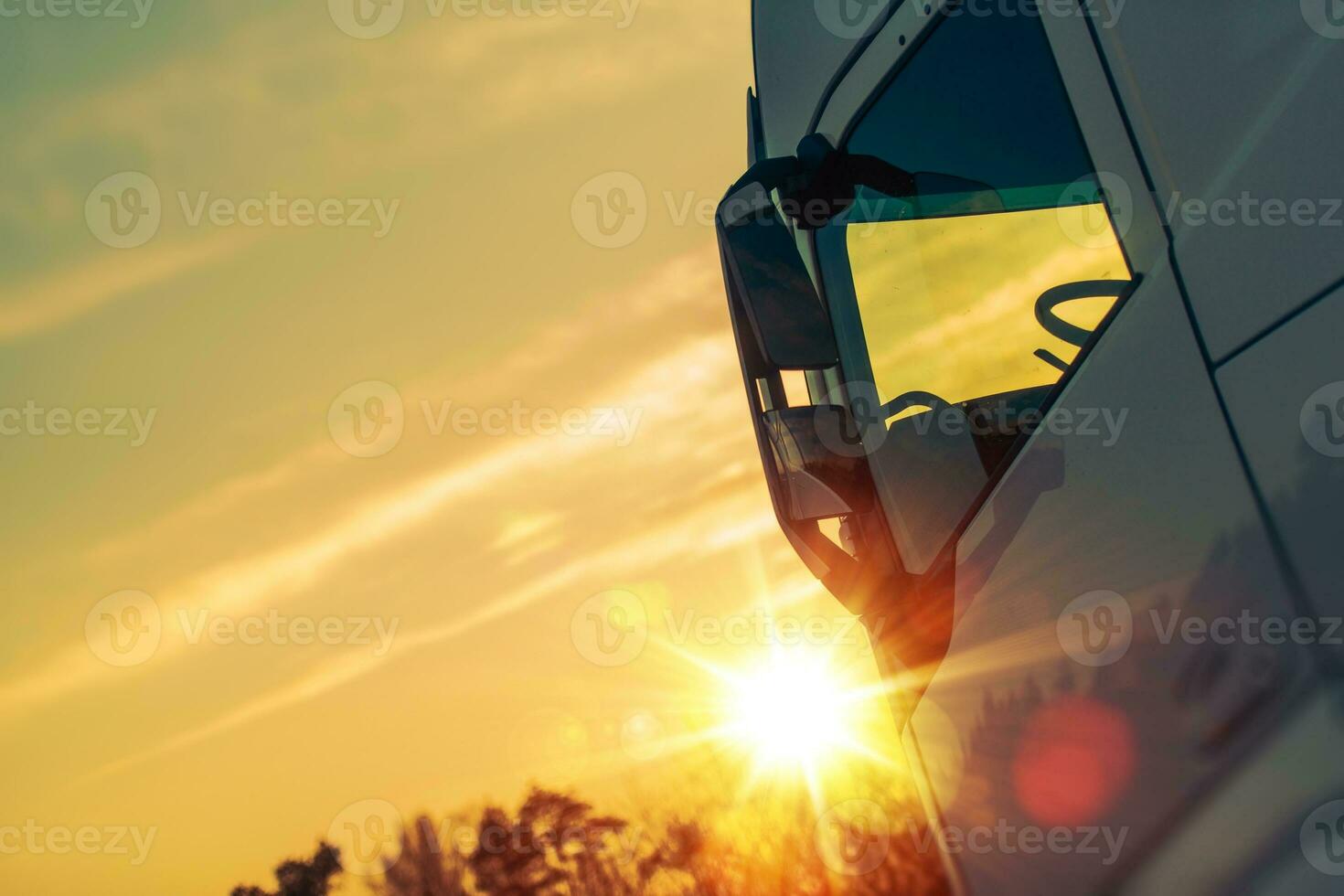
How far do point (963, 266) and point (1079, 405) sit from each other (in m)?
0.47

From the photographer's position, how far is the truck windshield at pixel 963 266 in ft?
6.48

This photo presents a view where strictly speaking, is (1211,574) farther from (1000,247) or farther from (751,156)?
(751,156)

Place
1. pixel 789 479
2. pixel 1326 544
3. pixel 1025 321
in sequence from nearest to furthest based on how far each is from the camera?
pixel 1326 544 → pixel 1025 321 → pixel 789 479

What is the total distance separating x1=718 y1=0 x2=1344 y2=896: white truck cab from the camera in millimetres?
1510

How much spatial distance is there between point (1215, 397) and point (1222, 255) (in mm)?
192

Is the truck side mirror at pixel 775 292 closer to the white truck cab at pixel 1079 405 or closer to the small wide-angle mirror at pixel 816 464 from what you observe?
the white truck cab at pixel 1079 405

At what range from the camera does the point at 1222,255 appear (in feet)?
5.25

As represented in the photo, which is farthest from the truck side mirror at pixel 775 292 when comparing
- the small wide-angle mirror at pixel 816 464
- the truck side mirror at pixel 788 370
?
the small wide-angle mirror at pixel 816 464

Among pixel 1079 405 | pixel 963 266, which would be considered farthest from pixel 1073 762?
pixel 963 266

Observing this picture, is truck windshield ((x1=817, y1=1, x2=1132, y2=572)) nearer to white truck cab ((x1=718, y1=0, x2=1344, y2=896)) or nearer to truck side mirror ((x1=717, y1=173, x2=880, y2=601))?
white truck cab ((x1=718, y1=0, x2=1344, y2=896))

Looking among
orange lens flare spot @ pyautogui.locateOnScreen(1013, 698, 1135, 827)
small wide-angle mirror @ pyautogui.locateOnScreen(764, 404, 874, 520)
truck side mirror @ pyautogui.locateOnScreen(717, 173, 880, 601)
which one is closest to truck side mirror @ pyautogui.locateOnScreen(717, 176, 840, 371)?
truck side mirror @ pyautogui.locateOnScreen(717, 173, 880, 601)

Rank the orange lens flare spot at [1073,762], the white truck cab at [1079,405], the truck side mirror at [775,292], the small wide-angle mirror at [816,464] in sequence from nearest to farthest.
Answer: the white truck cab at [1079,405]
the orange lens flare spot at [1073,762]
the truck side mirror at [775,292]
the small wide-angle mirror at [816,464]

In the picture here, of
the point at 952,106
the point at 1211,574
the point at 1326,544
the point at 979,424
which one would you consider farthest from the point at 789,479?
the point at 1326,544

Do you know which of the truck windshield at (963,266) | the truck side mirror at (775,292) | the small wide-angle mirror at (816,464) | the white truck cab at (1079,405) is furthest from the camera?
the small wide-angle mirror at (816,464)
